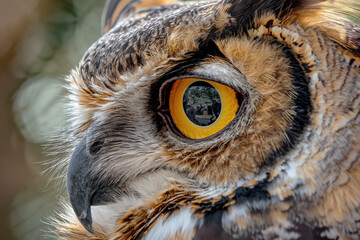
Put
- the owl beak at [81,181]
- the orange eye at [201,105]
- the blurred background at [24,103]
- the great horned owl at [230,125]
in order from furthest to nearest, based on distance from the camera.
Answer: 1. the blurred background at [24,103]
2. the owl beak at [81,181]
3. the orange eye at [201,105]
4. the great horned owl at [230,125]

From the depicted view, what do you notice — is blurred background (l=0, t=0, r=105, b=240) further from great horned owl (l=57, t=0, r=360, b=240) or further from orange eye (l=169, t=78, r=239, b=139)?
orange eye (l=169, t=78, r=239, b=139)

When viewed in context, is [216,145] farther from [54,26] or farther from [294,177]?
[54,26]

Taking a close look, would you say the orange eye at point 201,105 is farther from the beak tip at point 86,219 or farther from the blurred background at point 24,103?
the blurred background at point 24,103

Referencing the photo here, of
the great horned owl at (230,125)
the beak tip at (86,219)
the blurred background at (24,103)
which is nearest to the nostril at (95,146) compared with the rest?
the great horned owl at (230,125)

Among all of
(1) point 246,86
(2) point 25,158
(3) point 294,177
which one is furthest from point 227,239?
(2) point 25,158

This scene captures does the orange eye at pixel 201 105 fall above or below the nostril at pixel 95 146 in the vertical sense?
above

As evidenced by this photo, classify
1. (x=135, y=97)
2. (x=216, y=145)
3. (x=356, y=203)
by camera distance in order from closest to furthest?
(x=356, y=203), (x=216, y=145), (x=135, y=97)
